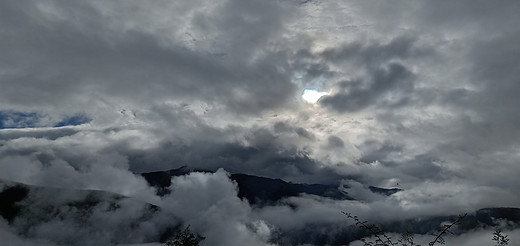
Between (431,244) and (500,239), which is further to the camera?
(500,239)

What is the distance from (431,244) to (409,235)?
1064mm

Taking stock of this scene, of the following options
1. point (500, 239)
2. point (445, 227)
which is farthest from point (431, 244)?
point (500, 239)

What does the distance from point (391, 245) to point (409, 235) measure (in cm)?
69

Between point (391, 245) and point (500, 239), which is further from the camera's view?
point (500, 239)

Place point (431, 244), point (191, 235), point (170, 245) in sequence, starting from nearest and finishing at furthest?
point (431, 244) → point (191, 235) → point (170, 245)

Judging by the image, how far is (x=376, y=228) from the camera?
12180 millimetres

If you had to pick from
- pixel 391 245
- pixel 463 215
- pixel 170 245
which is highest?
pixel 463 215

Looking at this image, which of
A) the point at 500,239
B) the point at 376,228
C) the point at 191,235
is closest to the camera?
the point at 376,228

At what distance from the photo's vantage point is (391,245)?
12.4m

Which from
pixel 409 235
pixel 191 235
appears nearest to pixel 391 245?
pixel 409 235

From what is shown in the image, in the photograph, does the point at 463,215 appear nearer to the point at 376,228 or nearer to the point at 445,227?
the point at 445,227

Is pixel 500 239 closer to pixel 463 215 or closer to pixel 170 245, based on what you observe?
pixel 463 215

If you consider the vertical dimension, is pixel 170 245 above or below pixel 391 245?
below

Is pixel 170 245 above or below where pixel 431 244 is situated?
below
